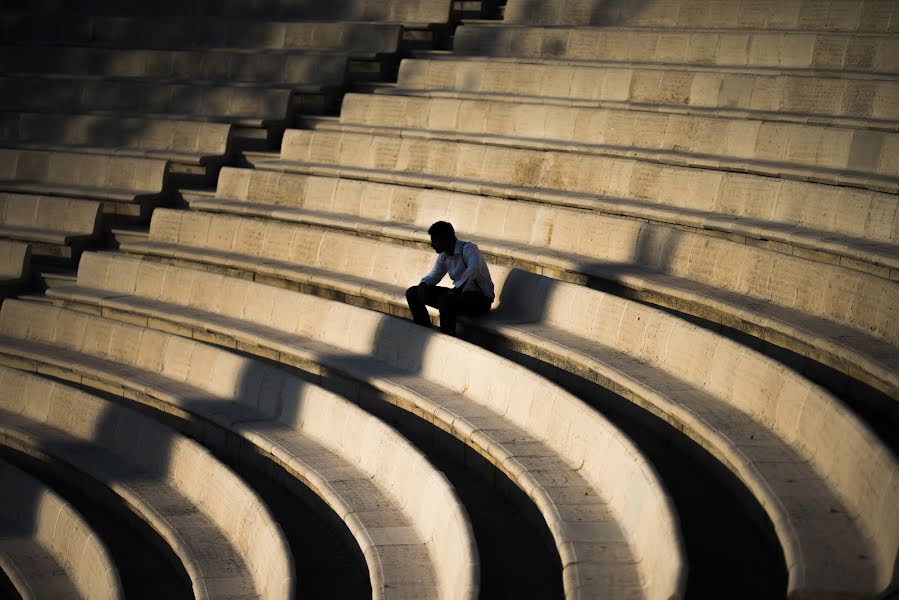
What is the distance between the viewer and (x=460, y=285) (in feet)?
27.0

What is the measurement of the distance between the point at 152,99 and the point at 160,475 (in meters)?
6.30

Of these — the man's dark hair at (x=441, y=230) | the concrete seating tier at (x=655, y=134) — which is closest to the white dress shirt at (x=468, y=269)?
the man's dark hair at (x=441, y=230)

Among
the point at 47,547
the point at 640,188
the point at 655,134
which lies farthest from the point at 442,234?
the point at 47,547

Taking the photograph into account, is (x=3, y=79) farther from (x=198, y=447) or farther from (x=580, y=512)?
(x=580, y=512)

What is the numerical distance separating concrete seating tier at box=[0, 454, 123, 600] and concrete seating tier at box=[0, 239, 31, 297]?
3.17m

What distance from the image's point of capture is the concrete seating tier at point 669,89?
891 cm

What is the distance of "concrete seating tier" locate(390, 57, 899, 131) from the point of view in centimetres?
891

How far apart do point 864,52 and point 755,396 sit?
432cm

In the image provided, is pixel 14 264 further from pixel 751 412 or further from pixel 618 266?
pixel 751 412

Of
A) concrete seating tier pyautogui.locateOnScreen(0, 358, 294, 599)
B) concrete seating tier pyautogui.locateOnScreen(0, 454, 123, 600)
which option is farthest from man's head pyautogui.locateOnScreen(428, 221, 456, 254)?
concrete seating tier pyautogui.locateOnScreen(0, 454, 123, 600)

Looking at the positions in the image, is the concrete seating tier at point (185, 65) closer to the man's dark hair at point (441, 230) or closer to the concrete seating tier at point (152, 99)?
the concrete seating tier at point (152, 99)

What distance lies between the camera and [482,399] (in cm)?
753

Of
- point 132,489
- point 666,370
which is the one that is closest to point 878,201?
point 666,370

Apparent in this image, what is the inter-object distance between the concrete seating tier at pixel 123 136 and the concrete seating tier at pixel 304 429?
1803 millimetres
